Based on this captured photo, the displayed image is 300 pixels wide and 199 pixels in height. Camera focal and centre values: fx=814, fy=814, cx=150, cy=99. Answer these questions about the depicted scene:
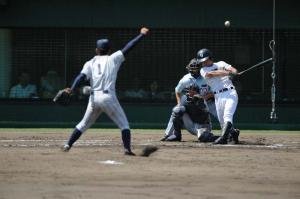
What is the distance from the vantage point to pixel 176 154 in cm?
1282

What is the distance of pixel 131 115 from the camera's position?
21.5 m

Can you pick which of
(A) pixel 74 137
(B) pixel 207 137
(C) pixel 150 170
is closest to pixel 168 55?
(B) pixel 207 137

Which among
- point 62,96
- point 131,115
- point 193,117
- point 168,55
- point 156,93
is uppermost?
point 168,55

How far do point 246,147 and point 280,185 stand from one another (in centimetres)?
461

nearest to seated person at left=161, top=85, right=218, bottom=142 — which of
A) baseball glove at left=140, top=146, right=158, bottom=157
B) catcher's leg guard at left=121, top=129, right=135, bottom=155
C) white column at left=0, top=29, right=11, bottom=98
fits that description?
baseball glove at left=140, top=146, right=158, bottom=157

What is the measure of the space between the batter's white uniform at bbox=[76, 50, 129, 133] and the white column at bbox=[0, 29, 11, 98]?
10178 millimetres

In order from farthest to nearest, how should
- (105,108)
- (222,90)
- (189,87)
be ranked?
(189,87), (222,90), (105,108)

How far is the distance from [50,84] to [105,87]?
33.0 feet

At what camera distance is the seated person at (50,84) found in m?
21.9

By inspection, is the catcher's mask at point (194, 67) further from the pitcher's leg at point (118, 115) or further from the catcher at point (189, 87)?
the pitcher's leg at point (118, 115)

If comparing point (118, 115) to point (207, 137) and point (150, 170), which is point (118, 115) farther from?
point (207, 137)

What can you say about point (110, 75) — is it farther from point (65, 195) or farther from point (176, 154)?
point (65, 195)

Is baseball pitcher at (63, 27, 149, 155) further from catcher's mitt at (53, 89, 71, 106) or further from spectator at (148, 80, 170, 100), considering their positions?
spectator at (148, 80, 170, 100)

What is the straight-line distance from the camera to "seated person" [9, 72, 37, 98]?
21.9 m
